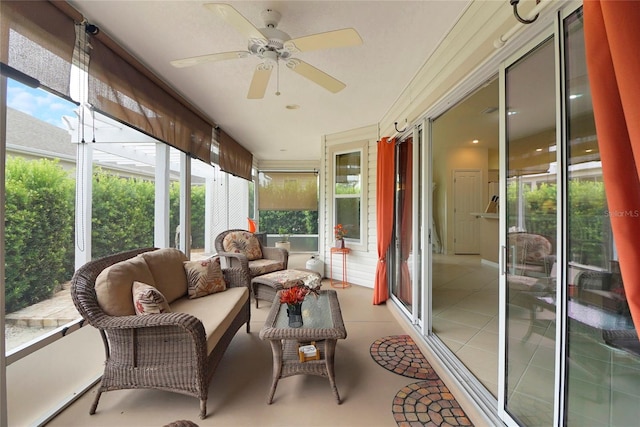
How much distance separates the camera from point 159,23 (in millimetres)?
1892

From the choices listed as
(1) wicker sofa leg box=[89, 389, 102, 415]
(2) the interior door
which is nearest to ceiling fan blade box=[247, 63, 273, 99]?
(1) wicker sofa leg box=[89, 389, 102, 415]

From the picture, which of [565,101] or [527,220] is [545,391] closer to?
[527,220]

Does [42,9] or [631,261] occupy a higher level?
[42,9]

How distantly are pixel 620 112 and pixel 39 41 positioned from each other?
2.75m

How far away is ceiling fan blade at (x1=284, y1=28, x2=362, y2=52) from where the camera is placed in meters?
1.47

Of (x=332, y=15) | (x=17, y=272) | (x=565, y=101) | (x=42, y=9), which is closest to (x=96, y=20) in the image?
(x=42, y=9)

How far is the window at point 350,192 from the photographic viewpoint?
14.6ft

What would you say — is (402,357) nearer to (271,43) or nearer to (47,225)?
(271,43)

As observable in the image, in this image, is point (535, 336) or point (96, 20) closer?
point (535, 336)

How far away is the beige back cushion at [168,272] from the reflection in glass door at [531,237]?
2.50 metres

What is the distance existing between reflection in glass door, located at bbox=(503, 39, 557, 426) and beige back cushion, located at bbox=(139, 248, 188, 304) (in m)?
2.50

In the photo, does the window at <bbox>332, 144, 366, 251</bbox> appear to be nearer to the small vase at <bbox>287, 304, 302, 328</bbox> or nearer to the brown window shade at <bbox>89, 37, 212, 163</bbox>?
the brown window shade at <bbox>89, 37, 212, 163</bbox>

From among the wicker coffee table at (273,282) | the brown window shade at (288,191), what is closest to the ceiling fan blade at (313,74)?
the wicker coffee table at (273,282)

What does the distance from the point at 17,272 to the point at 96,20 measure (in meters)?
1.75
